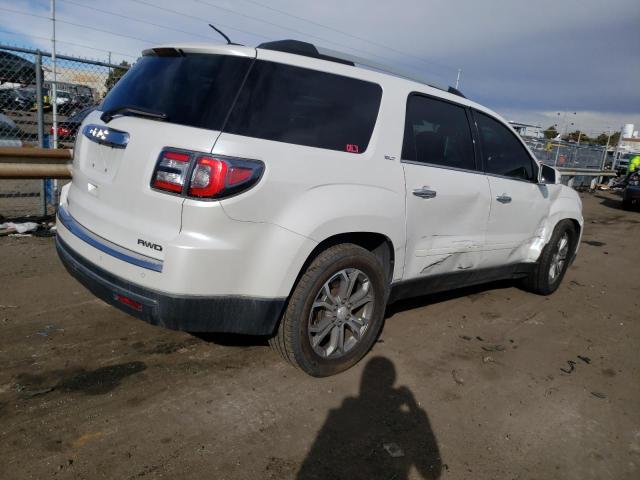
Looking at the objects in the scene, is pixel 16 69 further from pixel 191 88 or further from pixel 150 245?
pixel 150 245

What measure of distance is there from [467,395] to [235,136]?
2.15 metres

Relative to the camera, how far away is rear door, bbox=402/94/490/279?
341 cm

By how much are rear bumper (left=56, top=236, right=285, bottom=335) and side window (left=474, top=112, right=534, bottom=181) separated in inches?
96.4

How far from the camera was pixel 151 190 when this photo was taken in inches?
98.7

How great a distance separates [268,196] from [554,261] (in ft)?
13.2

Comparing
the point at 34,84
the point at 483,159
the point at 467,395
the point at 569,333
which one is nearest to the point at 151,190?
the point at 467,395

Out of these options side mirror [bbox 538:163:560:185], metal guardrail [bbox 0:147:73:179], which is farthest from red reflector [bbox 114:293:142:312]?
side mirror [bbox 538:163:560:185]

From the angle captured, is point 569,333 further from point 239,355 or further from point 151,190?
point 151,190

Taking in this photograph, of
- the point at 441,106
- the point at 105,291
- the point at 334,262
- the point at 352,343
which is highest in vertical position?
the point at 441,106

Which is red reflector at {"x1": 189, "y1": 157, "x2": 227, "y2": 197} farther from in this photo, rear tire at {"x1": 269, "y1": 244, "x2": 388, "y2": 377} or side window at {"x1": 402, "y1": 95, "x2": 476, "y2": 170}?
side window at {"x1": 402, "y1": 95, "x2": 476, "y2": 170}

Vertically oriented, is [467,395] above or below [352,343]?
below

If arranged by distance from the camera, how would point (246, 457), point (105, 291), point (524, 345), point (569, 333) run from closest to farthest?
point (246, 457) → point (105, 291) → point (524, 345) → point (569, 333)

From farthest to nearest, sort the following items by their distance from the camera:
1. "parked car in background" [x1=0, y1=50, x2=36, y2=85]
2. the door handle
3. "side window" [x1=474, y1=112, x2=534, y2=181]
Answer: "parked car in background" [x1=0, y1=50, x2=36, y2=85] → "side window" [x1=474, y1=112, x2=534, y2=181] → the door handle

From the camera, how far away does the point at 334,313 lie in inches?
123
